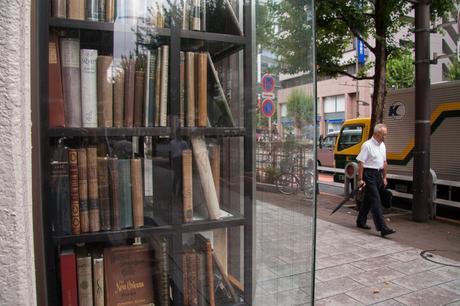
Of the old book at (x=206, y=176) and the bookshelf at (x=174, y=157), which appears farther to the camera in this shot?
the old book at (x=206, y=176)

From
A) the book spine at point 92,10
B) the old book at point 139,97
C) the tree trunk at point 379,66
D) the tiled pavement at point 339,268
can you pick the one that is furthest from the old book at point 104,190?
the tree trunk at point 379,66

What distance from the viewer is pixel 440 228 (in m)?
6.79

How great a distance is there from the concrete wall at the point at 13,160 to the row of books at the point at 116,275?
53 cm

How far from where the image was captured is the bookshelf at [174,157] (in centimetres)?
163

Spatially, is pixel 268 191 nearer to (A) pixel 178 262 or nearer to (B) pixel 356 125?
(A) pixel 178 262

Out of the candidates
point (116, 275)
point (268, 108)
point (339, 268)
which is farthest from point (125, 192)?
point (339, 268)

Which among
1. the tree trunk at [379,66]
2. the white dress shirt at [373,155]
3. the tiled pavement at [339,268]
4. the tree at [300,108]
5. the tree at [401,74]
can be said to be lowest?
the tiled pavement at [339,268]

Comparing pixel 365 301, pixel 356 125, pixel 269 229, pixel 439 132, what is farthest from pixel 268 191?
pixel 356 125

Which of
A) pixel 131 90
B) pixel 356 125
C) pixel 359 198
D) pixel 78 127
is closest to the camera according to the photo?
pixel 78 127

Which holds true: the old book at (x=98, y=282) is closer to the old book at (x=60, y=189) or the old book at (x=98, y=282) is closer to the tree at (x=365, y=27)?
the old book at (x=60, y=189)

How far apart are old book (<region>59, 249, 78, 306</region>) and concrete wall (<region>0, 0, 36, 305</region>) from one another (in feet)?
1.65

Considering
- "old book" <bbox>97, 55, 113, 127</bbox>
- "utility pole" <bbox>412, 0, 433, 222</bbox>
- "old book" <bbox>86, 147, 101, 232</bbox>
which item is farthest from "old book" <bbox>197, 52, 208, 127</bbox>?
"utility pole" <bbox>412, 0, 433, 222</bbox>

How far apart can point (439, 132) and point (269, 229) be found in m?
7.32

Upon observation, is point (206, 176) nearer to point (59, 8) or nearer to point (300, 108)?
point (300, 108)
